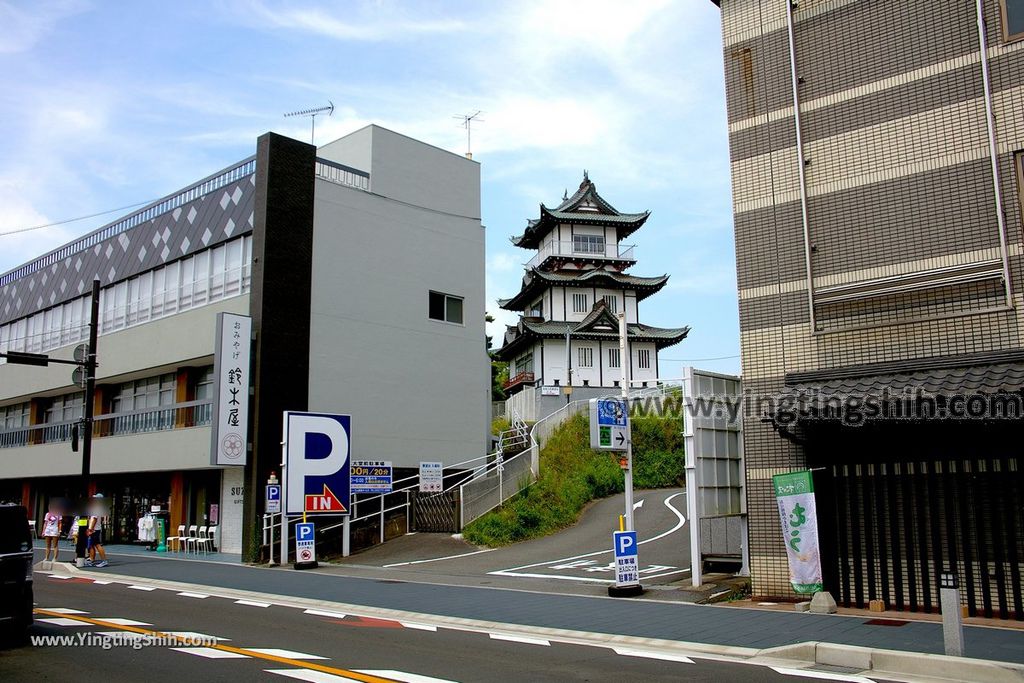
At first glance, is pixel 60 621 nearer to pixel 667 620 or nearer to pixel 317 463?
pixel 667 620

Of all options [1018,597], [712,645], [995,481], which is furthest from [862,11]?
[712,645]

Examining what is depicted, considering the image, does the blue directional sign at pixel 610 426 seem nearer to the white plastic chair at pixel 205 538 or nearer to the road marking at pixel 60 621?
the road marking at pixel 60 621

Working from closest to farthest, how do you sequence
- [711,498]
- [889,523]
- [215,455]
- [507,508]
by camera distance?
[889,523]
[711,498]
[215,455]
[507,508]

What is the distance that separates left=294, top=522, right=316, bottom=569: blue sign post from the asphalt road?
8491 millimetres

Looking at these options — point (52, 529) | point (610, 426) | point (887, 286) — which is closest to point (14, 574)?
point (610, 426)

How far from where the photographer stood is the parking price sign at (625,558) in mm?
15344

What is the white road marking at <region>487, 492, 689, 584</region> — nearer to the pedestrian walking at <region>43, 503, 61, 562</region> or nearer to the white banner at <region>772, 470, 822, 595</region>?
the white banner at <region>772, 470, 822, 595</region>

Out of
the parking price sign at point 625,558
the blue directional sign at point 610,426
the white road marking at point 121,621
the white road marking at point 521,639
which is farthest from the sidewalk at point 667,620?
the white road marking at point 121,621

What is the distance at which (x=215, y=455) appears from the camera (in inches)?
958

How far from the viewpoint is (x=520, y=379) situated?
5897 centimetres

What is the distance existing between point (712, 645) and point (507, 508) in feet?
52.5

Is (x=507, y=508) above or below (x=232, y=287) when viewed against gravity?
below

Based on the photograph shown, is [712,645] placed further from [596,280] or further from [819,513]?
[596,280]

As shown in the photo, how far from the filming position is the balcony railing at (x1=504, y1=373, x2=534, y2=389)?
5772cm
